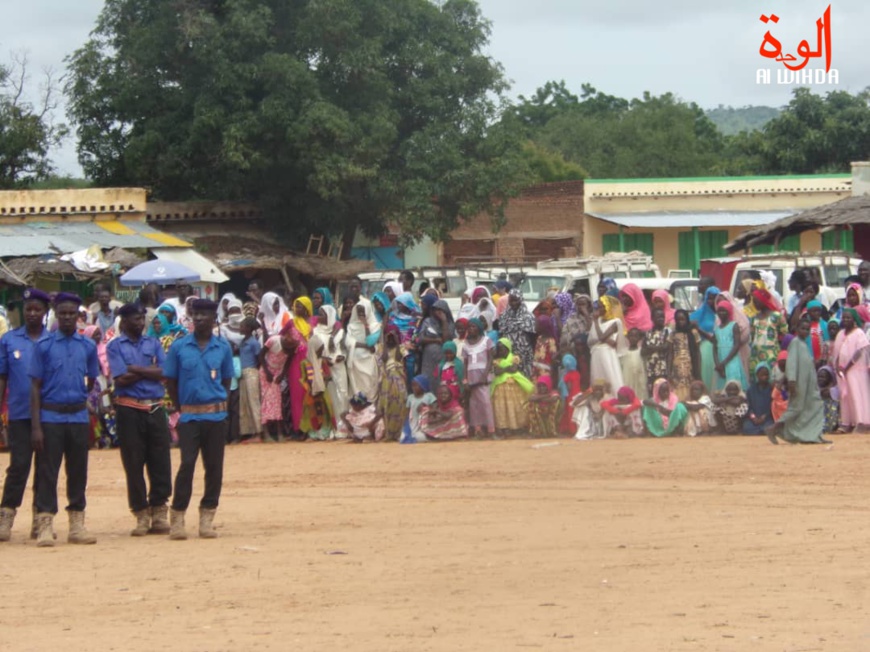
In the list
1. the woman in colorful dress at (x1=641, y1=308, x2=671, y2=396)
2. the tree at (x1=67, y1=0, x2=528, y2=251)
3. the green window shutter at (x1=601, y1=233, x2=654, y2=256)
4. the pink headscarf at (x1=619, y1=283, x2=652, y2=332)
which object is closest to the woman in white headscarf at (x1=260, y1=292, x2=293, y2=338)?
the pink headscarf at (x1=619, y1=283, x2=652, y2=332)

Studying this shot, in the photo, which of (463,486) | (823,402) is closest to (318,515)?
(463,486)

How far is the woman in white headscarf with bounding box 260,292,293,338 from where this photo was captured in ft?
57.3

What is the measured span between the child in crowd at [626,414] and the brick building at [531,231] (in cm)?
2584

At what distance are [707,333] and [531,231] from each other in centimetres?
2645

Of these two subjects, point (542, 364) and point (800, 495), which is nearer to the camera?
point (800, 495)

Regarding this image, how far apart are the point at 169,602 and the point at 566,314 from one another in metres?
10.4

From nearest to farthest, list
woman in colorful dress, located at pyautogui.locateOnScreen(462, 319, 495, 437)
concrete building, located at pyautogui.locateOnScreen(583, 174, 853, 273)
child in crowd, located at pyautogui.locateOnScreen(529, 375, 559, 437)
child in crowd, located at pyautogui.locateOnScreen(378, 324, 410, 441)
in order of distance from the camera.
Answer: child in crowd, located at pyautogui.locateOnScreen(529, 375, 559, 437)
woman in colorful dress, located at pyautogui.locateOnScreen(462, 319, 495, 437)
child in crowd, located at pyautogui.locateOnScreen(378, 324, 410, 441)
concrete building, located at pyautogui.locateOnScreen(583, 174, 853, 273)

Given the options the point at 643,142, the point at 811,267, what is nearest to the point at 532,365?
the point at 811,267

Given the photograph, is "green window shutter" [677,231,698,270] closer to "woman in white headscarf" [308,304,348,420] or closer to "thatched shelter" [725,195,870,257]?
"thatched shelter" [725,195,870,257]

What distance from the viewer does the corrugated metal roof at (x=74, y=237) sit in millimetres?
28406

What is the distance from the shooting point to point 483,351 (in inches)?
657

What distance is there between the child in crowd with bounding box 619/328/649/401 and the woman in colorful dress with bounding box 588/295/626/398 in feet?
0.26

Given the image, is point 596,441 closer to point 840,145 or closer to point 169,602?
point 169,602

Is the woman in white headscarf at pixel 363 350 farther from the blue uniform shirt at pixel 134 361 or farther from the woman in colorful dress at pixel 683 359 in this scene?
the blue uniform shirt at pixel 134 361
